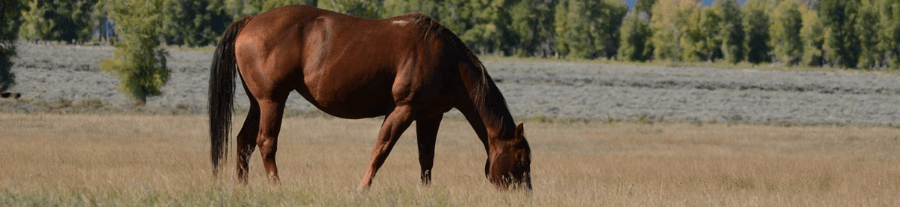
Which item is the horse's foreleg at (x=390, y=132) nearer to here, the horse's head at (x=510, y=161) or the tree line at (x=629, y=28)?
the horse's head at (x=510, y=161)

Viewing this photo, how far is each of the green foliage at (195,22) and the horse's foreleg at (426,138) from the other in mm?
93252

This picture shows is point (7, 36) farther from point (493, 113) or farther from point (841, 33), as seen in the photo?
point (841, 33)

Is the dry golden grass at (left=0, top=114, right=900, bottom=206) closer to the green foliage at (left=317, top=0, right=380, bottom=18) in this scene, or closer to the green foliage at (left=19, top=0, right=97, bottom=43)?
the green foliage at (left=317, top=0, right=380, bottom=18)

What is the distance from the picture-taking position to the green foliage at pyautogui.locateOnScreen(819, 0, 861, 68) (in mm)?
96312

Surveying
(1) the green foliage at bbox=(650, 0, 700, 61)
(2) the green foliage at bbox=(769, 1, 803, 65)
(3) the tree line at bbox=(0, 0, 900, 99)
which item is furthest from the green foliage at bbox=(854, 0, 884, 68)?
(1) the green foliage at bbox=(650, 0, 700, 61)

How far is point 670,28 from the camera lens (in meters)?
110

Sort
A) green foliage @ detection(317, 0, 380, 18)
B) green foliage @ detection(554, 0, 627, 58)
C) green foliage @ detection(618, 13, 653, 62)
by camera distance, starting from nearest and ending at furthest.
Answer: green foliage @ detection(317, 0, 380, 18)
green foliage @ detection(618, 13, 653, 62)
green foliage @ detection(554, 0, 627, 58)

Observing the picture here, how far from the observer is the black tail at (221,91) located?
10000mm

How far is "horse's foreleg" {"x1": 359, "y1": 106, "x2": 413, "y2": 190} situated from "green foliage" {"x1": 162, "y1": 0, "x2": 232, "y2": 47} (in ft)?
308

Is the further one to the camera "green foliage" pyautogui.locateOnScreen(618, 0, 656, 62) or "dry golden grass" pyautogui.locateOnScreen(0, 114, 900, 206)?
"green foliage" pyautogui.locateOnScreen(618, 0, 656, 62)

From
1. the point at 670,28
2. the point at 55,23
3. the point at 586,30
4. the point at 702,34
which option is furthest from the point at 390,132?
the point at 670,28

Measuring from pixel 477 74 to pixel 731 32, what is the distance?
99.6 m

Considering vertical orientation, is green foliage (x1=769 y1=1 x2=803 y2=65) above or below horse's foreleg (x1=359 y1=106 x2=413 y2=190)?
below

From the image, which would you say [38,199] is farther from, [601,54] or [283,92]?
[601,54]
